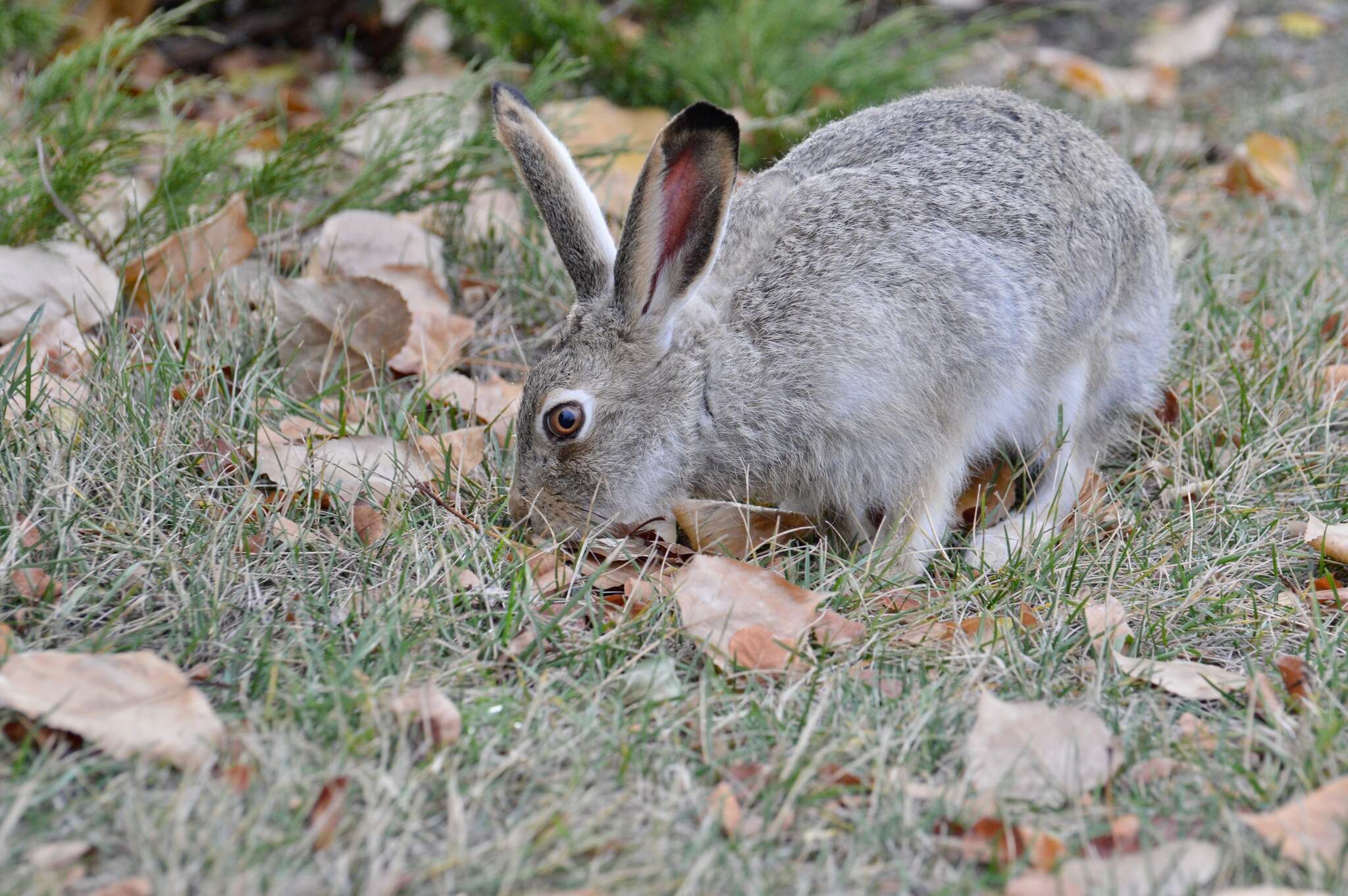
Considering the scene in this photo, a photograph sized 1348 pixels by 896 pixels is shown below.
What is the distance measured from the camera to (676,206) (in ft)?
11.6

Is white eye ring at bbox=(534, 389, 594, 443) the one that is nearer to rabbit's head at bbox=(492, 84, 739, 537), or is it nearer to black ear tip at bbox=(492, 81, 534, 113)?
rabbit's head at bbox=(492, 84, 739, 537)

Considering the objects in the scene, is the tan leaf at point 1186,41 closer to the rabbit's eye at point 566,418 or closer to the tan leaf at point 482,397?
the tan leaf at point 482,397

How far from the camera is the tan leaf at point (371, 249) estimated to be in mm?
4578

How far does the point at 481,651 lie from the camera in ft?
9.60

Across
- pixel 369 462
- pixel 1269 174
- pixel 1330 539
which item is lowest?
pixel 1330 539

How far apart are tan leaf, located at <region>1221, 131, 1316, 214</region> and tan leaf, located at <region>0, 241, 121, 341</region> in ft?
15.3

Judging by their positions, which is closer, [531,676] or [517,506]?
[531,676]

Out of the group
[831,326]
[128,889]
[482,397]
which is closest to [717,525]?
[831,326]

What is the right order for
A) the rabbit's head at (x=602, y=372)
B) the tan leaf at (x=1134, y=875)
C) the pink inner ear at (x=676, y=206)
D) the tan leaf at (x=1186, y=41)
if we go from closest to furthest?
the tan leaf at (x=1134, y=875), the pink inner ear at (x=676, y=206), the rabbit's head at (x=602, y=372), the tan leaf at (x=1186, y=41)

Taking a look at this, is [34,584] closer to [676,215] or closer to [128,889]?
[128,889]

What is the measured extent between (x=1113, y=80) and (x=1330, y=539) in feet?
14.2

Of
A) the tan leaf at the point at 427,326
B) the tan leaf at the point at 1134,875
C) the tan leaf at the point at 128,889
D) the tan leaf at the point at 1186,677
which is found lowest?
the tan leaf at the point at 1186,677

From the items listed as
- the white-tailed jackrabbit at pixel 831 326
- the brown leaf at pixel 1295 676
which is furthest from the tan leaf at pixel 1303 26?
the brown leaf at pixel 1295 676

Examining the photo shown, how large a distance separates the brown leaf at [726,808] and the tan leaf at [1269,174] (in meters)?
4.40
